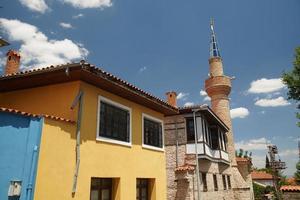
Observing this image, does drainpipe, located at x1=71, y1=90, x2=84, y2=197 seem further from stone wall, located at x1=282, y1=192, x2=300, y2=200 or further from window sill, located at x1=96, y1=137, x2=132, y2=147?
stone wall, located at x1=282, y1=192, x2=300, y2=200

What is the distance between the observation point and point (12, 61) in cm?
1088

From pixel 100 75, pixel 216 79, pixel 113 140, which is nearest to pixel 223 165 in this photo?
pixel 216 79

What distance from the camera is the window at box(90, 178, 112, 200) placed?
880 centimetres

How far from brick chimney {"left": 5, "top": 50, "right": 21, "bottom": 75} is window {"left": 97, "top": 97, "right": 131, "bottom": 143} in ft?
14.2

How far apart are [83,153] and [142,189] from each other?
14.3 ft

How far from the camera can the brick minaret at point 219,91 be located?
25609 millimetres

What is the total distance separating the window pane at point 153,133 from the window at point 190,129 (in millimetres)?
5042

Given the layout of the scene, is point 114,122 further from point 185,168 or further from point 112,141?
point 185,168

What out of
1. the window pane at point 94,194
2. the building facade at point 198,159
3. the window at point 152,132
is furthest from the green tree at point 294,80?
the window pane at point 94,194

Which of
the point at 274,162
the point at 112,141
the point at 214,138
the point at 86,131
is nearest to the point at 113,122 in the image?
the point at 112,141

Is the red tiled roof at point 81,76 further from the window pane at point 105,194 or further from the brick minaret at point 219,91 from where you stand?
the brick minaret at point 219,91

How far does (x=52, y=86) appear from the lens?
28.4ft

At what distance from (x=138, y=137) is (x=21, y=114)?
5.13 m

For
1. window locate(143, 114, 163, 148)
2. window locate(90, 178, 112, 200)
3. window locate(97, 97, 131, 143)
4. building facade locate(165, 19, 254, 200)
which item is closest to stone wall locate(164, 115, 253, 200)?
building facade locate(165, 19, 254, 200)
